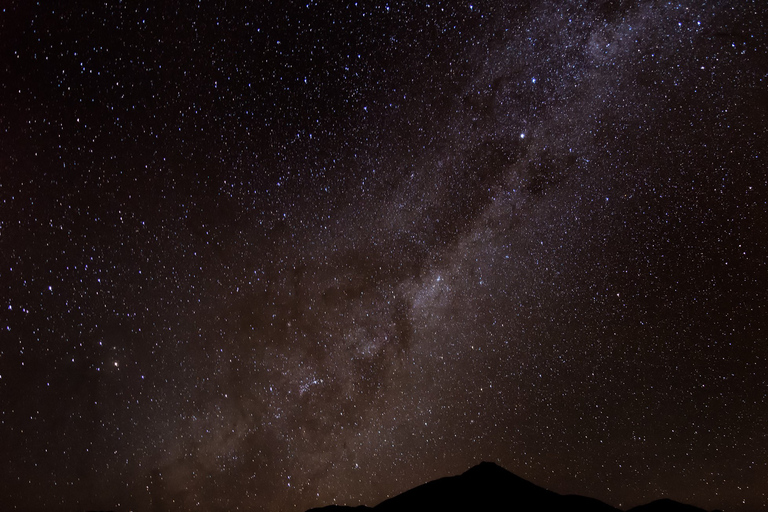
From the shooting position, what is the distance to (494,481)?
16531 mm

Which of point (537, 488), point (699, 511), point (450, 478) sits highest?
point (450, 478)

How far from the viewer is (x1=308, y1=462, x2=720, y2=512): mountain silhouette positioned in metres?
14.8

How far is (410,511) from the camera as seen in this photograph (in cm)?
1513

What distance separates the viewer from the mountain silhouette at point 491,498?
1480 centimetres

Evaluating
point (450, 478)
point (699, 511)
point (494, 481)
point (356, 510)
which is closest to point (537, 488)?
point (494, 481)

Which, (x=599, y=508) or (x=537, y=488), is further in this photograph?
(x=537, y=488)

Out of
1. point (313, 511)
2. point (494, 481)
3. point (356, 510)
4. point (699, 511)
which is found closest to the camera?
point (699, 511)

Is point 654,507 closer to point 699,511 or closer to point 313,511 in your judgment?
point 699,511

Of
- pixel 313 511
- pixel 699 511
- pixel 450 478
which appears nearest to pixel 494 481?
pixel 450 478

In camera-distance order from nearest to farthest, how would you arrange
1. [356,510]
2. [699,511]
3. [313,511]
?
[699,511] < [313,511] < [356,510]

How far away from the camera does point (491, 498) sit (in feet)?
50.3

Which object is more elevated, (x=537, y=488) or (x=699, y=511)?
(x=537, y=488)

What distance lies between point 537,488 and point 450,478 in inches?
113

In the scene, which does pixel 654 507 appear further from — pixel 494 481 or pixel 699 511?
pixel 494 481
